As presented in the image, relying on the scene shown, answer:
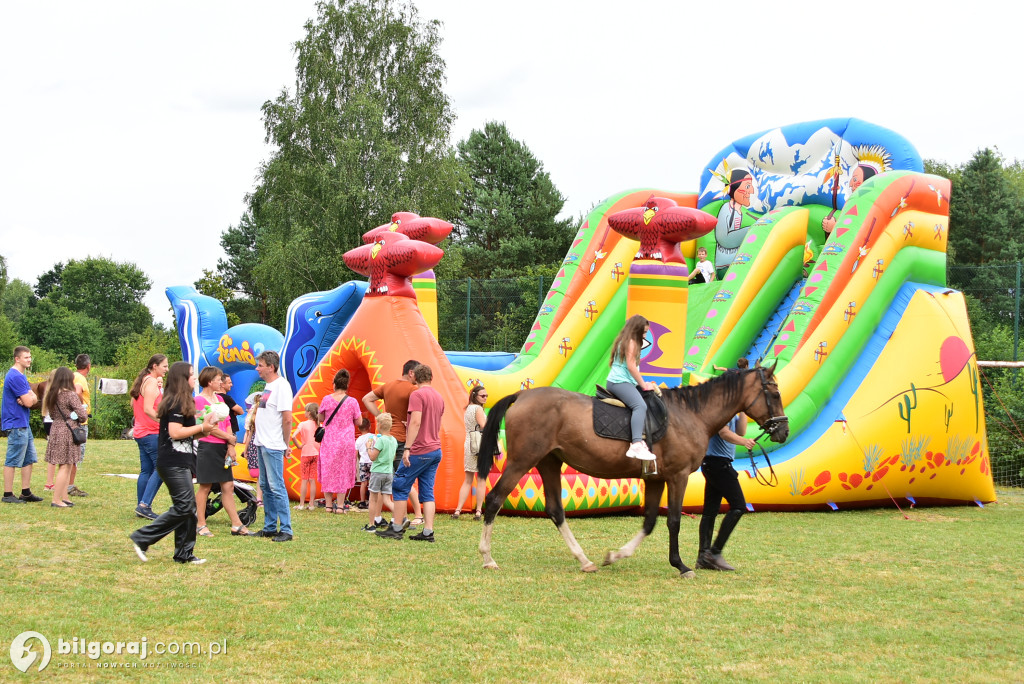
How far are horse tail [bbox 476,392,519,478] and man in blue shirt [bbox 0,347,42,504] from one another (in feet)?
17.1

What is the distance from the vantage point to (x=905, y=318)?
36.8 ft

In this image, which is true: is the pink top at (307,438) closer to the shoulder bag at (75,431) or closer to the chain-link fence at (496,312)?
the shoulder bag at (75,431)

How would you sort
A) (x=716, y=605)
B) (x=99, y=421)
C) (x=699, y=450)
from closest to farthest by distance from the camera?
(x=716, y=605) → (x=699, y=450) → (x=99, y=421)

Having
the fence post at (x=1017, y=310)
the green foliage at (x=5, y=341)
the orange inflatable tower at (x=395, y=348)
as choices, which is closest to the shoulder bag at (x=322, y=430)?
the orange inflatable tower at (x=395, y=348)

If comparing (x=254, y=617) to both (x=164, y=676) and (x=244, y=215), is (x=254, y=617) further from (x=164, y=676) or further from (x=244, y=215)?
(x=244, y=215)

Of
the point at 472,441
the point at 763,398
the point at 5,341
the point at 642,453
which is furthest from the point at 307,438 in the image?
the point at 5,341

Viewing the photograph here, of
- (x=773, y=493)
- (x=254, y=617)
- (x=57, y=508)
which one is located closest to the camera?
(x=254, y=617)

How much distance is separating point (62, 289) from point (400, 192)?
35.7m

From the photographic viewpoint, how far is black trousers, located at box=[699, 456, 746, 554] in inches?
275

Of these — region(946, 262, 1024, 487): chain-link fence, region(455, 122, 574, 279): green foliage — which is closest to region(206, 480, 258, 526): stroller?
region(946, 262, 1024, 487): chain-link fence

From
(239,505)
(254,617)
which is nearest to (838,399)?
(239,505)

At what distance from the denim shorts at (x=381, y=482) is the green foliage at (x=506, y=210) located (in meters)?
28.9

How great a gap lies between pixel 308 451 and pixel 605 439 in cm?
427

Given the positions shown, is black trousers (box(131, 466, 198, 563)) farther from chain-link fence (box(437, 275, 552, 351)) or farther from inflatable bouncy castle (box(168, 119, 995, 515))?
chain-link fence (box(437, 275, 552, 351))
